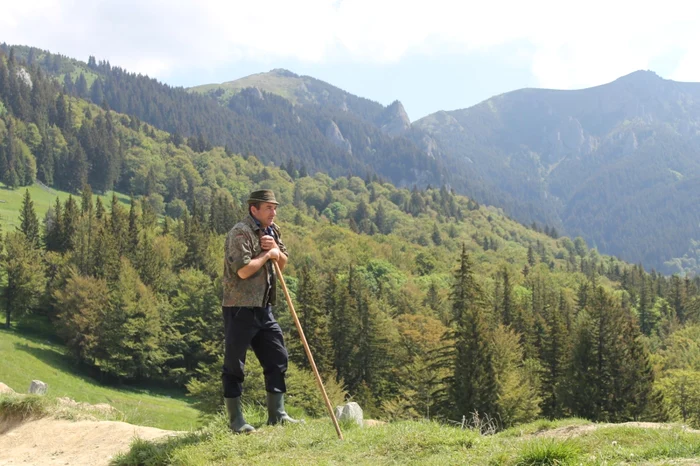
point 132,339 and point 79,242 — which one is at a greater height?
point 79,242

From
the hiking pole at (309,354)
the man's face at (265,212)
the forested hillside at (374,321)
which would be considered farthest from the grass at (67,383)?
the man's face at (265,212)

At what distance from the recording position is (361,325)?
194 feet

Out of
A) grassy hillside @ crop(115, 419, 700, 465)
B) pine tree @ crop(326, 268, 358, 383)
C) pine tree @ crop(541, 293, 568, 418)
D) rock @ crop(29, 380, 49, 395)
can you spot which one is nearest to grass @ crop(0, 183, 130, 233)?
pine tree @ crop(326, 268, 358, 383)

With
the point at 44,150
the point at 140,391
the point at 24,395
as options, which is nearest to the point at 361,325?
the point at 140,391

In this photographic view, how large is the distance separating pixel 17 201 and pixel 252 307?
137075 mm

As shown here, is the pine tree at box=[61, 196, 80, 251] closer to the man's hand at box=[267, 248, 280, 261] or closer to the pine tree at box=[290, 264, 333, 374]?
the pine tree at box=[290, 264, 333, 374]

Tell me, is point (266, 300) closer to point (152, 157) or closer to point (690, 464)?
point (690, 464)

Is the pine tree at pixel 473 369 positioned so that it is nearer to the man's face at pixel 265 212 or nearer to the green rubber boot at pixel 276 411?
the green rubber boot at pixel 276 411

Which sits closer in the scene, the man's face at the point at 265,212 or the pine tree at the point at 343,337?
the man's face at the point at 265,212

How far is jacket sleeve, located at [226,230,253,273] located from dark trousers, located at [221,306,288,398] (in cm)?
68

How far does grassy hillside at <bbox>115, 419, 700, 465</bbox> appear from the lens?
6.06m

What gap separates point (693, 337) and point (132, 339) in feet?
261

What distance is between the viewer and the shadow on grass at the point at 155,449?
7.60 meters

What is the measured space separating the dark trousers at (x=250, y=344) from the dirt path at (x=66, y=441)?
5.80 ft
